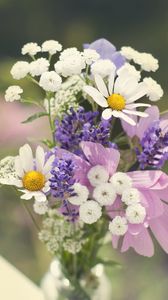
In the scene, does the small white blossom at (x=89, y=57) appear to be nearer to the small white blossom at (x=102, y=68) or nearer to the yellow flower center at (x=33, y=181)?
the small white blossom at (x=102, y=68)

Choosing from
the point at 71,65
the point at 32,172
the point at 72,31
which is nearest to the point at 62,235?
the point at 32,172

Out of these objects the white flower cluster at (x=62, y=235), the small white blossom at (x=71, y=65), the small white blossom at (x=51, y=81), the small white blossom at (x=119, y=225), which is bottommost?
the white flower cluster at (x=62, y=235)

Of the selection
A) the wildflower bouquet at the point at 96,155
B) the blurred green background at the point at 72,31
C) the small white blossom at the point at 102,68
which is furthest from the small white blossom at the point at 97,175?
the blurred green background at the point at 72,31

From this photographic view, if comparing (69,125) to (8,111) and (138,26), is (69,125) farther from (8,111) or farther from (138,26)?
(138,26)

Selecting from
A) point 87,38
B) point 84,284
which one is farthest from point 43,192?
point 87,38

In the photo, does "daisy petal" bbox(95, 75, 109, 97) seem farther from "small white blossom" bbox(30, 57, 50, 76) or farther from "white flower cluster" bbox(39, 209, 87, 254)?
"white flower cluster" bbox(39, 209, 87, 254)

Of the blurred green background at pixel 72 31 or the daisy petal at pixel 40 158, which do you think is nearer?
the daisy petal at pixel 40 158
